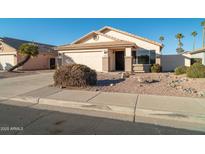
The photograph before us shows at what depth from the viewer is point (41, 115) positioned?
15.6 ft

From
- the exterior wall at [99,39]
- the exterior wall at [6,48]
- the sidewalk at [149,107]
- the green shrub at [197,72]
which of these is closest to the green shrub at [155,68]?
the exterior wall at [99,39]

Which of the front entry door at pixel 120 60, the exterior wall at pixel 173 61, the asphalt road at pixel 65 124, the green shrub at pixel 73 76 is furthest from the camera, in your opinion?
the exterior wall at pixel 173 61

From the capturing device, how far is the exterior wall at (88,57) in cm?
1720

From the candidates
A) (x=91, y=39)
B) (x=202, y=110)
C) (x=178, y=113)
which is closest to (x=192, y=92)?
(x=202, y=110)

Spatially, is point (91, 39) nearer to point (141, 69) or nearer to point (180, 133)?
point (141, 69)

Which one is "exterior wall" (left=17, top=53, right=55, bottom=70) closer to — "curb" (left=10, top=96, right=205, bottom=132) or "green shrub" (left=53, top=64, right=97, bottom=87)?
"green shrub" (left=53, top=64, right=97, bottom=87)

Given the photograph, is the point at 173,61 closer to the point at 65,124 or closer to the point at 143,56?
the point at 143,56

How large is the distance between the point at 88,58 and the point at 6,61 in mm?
15656

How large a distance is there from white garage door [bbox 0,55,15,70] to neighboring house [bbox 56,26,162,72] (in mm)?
10690

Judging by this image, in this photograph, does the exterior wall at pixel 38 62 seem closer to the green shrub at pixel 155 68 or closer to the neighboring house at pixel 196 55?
the green shrub at pixel 155 68

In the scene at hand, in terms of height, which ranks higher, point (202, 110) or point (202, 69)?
point (202, 69)

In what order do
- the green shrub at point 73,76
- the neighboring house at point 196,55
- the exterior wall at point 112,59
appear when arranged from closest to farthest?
the green shrub at point 73,76 < the exterior wall at point 112,59 < the neighboring house at point 196,55

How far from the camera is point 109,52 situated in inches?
680
